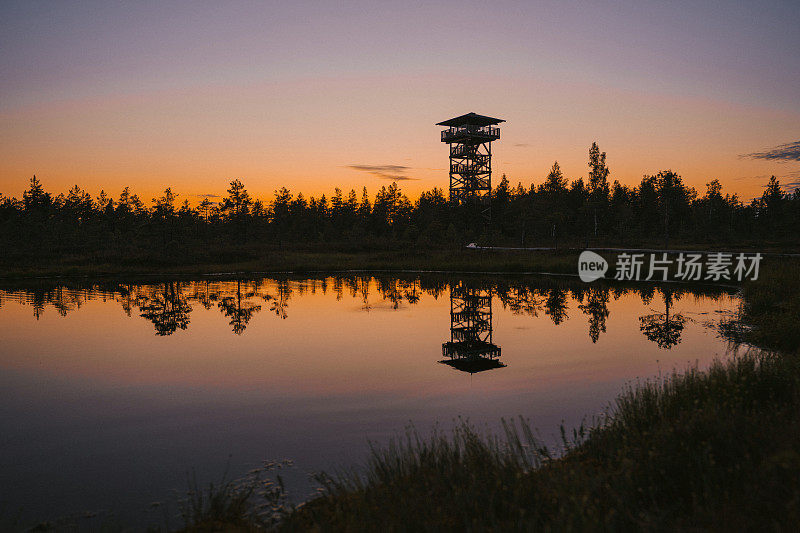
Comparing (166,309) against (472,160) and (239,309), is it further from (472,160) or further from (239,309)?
(472,160)

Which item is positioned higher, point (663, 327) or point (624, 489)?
point (624, 489)

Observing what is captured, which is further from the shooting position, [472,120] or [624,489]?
[472,120]

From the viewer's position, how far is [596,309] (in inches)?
1009

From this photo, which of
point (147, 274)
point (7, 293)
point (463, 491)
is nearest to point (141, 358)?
point (463, 491)

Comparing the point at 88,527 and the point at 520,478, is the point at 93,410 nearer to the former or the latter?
the point at 88,527

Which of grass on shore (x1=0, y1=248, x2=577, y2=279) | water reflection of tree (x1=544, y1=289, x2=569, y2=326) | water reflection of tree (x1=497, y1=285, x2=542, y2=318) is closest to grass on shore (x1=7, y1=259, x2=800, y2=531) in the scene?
water reflection of tree (x1=544, y1=289, x2=569, y2=326)

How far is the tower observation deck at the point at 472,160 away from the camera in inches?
2881

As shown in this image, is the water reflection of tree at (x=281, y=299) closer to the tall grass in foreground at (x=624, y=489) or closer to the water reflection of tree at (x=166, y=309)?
the water reflection of tree at (x=166, y=309)

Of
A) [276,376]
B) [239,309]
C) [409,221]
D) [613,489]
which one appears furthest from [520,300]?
[409,221]

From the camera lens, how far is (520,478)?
609 cm

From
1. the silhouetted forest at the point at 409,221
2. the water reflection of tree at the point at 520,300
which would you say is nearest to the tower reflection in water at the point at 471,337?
the water reflection of tree at the point at 520,300

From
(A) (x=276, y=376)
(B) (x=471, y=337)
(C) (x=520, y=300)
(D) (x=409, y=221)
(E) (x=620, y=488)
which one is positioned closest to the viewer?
(E) (x=620, y=488)

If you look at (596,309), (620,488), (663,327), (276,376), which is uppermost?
(620,488)

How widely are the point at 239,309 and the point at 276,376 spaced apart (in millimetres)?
13535
